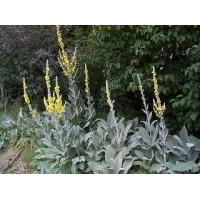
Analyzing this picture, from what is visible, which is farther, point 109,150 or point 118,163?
point 109,150

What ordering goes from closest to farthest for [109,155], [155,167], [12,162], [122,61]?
[155,167] < [109,155] < [12,162] < [122,61]

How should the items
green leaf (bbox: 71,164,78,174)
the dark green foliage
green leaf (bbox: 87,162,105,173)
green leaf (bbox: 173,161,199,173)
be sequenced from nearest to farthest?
green leaf (bbox: 173,161,199,173) < green leaf (bbox: 87,162,105,173) < green leaf (bbox: 71,164,78,174) < the dark green foliage

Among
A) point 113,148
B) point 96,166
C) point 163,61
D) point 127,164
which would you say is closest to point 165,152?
point 127,164

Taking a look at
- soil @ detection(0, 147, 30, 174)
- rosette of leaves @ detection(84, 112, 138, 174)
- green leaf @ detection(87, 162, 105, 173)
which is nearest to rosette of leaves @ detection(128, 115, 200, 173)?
rosette of leaves @ detection(84, 112, 138, 174)

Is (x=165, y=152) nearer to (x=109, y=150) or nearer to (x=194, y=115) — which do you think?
(x=109, y=150)

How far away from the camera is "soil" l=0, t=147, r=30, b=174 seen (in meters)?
3.43

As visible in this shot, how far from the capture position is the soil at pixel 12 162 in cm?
343

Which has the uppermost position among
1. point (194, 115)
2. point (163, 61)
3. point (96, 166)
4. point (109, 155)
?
point (163, 61)

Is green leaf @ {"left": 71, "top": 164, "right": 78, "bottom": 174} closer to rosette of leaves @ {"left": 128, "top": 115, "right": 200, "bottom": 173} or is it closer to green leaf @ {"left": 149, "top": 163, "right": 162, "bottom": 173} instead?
rosette of leaves @ {"left": 128, "top": 115, "right": 200, "bottom": 173}

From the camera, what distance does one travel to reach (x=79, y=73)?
17.2 feet

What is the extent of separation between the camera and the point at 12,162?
142 inches
